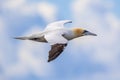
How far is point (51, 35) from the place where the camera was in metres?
42.8

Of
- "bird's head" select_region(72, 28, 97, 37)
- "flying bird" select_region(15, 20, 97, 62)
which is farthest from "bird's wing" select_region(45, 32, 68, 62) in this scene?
"bird's head" select_region(72, 28, 97, 37)

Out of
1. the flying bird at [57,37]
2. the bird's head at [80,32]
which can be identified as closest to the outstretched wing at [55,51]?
the flying bird at [57,37]

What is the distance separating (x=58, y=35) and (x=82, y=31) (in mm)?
5058

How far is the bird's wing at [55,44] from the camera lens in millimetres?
38281

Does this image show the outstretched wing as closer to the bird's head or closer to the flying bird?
the flying bird

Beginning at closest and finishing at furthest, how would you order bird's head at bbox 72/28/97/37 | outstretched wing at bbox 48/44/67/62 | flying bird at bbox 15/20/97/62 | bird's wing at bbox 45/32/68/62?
outstretched wing at bbox 48/44/67/62
bird's wing at bbox 45/32/68/62
flying bird at bbox 15/20/97/62
bird's head at bbox 72/28/97/37

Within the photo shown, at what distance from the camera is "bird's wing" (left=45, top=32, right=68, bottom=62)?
38.3m

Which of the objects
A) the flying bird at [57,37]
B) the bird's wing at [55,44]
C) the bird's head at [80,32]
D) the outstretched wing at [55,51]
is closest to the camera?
the outstretched wing at [55,51]

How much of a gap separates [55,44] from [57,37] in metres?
2.42

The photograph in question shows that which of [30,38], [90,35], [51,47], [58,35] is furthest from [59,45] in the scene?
[90,35]

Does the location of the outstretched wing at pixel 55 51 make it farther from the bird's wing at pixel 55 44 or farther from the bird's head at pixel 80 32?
the bird's head at pixel 80 32

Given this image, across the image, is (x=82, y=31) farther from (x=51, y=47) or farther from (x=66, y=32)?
(x=51, y=47)

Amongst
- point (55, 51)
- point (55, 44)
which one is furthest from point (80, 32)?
point (55, 51)

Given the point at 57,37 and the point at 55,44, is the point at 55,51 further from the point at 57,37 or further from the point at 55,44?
the point at 57,37
